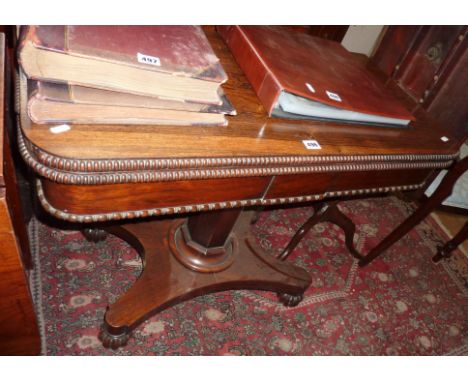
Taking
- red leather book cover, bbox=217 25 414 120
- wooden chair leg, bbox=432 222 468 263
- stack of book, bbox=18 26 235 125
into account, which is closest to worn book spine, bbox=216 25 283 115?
red leather book cover, bbox=217 25 414 120

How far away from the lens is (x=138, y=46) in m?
0.69

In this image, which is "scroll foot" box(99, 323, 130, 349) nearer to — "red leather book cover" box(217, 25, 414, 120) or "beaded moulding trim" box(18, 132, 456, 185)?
"beaded moulding trim" box(18, 132, 456, 185)

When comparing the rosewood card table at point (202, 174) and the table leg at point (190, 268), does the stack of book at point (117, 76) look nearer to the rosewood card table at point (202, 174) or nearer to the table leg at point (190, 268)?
the rosewood card table at point (202, 174)

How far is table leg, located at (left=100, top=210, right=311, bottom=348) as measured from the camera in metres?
1.25

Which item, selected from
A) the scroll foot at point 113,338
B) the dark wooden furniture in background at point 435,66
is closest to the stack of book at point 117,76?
the scroll foot at point 113,338

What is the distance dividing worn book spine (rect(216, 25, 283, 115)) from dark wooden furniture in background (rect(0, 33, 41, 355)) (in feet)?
1.97

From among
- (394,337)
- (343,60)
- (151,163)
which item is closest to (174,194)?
(151,163)

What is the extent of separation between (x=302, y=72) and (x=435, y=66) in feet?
6.08

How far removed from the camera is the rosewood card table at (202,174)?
2.09 feet

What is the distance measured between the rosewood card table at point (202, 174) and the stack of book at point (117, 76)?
0.03 meters

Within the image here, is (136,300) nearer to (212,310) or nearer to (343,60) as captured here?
(212,310)

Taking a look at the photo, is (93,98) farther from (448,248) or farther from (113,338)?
(448,248)

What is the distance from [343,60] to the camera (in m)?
1.25

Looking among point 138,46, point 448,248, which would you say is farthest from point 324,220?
point 138,46
